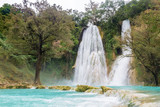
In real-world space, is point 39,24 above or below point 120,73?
above

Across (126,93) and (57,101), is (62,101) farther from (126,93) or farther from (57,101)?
(126,93)

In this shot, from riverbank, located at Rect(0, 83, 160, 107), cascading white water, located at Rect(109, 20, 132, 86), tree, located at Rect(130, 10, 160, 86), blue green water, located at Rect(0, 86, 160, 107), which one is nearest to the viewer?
riverbank, located at Rect(0, 83, 160, 107)

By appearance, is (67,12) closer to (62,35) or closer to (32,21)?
(62,35)

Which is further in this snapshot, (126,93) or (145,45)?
(145,45)

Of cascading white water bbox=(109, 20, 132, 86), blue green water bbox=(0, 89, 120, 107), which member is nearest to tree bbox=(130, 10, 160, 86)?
cascading white water bbox=(109, 20, 132, 86)

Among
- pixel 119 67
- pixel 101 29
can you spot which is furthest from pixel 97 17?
pixel 119 67

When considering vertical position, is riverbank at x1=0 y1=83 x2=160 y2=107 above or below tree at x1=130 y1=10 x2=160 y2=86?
below

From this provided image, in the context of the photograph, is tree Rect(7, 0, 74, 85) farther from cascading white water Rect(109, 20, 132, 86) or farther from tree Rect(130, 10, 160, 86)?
cascading white water Rect(109, 20, 132, 86)

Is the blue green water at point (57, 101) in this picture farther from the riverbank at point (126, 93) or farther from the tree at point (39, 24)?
the tree at point (39, 24)

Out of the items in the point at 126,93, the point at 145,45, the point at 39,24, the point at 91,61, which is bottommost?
the point at 126,93

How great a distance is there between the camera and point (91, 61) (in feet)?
80.8

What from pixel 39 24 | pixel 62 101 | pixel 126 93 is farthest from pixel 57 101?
pixel 39 24

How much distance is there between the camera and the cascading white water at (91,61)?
75.8ft

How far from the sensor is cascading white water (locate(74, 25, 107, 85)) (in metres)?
23.1
